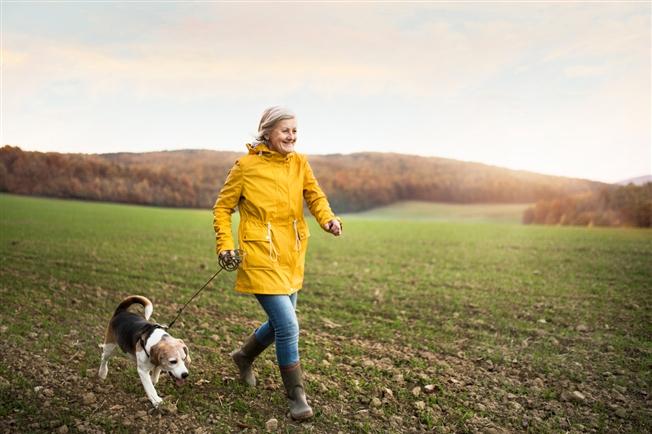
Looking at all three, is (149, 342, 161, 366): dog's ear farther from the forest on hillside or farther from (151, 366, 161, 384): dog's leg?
the forest on hillside

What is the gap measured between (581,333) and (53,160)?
1503 cm

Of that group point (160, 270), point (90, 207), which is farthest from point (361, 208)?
point (160, 270)

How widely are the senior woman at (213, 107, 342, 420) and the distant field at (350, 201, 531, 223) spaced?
78.3ft

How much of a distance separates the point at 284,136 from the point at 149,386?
7.52ft

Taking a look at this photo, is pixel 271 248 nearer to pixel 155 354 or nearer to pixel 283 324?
pixel 283 324

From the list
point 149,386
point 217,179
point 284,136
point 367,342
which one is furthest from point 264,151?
point 217,179

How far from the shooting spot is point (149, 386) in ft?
14.2

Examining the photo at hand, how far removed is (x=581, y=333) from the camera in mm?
6875

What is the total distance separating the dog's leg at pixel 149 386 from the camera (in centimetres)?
428

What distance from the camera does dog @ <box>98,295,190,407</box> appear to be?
411 centimetres

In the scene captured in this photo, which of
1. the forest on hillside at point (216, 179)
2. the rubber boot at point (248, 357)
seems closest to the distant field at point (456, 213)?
the forest on hillside at point (216, 179)

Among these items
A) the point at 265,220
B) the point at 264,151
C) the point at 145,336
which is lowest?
the point at 145,336

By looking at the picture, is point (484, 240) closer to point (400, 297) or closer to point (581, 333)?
point (400, 297)

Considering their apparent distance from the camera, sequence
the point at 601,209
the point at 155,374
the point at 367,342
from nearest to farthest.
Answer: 1. the point at 155,374
2. the point at 367,342
3. the point at 601,209
